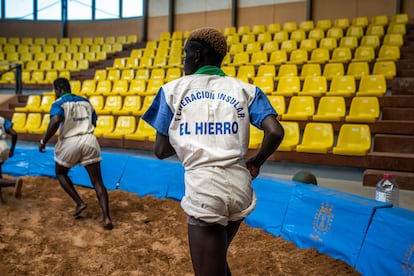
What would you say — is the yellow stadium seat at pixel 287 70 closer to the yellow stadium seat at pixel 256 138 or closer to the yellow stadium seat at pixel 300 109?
the yellow stadium seat at pixel 300 109

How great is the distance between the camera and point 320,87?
22.6 ft

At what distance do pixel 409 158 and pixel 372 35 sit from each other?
546cm

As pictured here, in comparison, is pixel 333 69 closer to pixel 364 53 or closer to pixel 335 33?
pixel 364 53

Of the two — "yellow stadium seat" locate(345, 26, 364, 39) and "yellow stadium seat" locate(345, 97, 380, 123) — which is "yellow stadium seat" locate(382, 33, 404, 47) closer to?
"yellow stadium seat" locate(345, 26, 364, 39)

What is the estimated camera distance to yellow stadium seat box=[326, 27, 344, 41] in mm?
9777

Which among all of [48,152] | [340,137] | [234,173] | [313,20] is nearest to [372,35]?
[313,20]

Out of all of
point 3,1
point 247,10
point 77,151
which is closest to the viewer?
point 77,151

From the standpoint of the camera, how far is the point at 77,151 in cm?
419

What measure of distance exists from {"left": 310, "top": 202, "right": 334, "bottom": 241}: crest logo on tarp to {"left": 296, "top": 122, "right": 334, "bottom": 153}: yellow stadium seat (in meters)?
2.06

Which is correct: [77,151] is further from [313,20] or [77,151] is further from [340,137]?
[313,20]

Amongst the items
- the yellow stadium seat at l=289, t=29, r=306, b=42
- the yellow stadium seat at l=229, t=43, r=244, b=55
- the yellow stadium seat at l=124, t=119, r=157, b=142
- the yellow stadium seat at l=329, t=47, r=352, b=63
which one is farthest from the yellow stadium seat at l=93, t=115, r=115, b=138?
the yellow stadium seat at l=289, t=29, r=306, b=42

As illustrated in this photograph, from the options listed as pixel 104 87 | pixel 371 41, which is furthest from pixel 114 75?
pixel 371 41

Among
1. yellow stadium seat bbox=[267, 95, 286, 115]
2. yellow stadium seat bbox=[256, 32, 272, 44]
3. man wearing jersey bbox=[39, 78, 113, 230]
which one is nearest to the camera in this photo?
man wearing jersey bbox=[39, 78, 113, 230]

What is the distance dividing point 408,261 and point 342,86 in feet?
15.7
